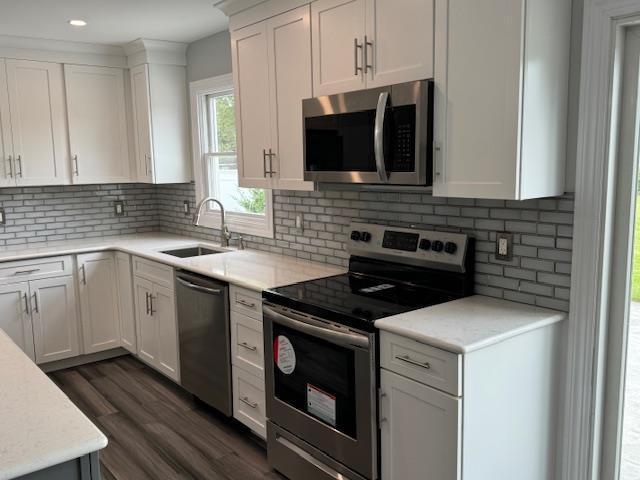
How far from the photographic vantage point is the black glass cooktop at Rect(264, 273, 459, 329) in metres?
2.27

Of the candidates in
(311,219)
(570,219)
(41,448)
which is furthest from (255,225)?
(41,448)

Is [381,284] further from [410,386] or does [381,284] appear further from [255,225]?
[255,225]

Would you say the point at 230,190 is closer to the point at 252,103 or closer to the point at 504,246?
the point at 252,103

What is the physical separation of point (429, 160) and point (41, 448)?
1639 millimetres

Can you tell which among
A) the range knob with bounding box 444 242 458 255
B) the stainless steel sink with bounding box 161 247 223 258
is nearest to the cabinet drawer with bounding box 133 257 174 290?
the stainless steel sink with bounding box 161 247 223 258

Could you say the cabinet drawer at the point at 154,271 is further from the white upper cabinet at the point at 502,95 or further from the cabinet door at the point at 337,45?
the white upper cabinet at the point at 502,95

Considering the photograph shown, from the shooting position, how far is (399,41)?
2.32 metres

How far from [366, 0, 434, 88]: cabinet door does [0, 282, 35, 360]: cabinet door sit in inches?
118

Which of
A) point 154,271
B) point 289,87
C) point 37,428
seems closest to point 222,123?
point 154,271

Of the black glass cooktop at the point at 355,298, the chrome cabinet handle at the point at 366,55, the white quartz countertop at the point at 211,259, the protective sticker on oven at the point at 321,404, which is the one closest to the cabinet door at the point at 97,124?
the white quartz countertop at the point at 211,259

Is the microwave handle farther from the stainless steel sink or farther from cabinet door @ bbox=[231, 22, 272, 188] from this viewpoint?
the stainless steel sink

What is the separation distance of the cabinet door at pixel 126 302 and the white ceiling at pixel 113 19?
1.62m

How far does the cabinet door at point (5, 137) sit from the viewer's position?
413 centimetres

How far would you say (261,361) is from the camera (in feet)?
9.46
